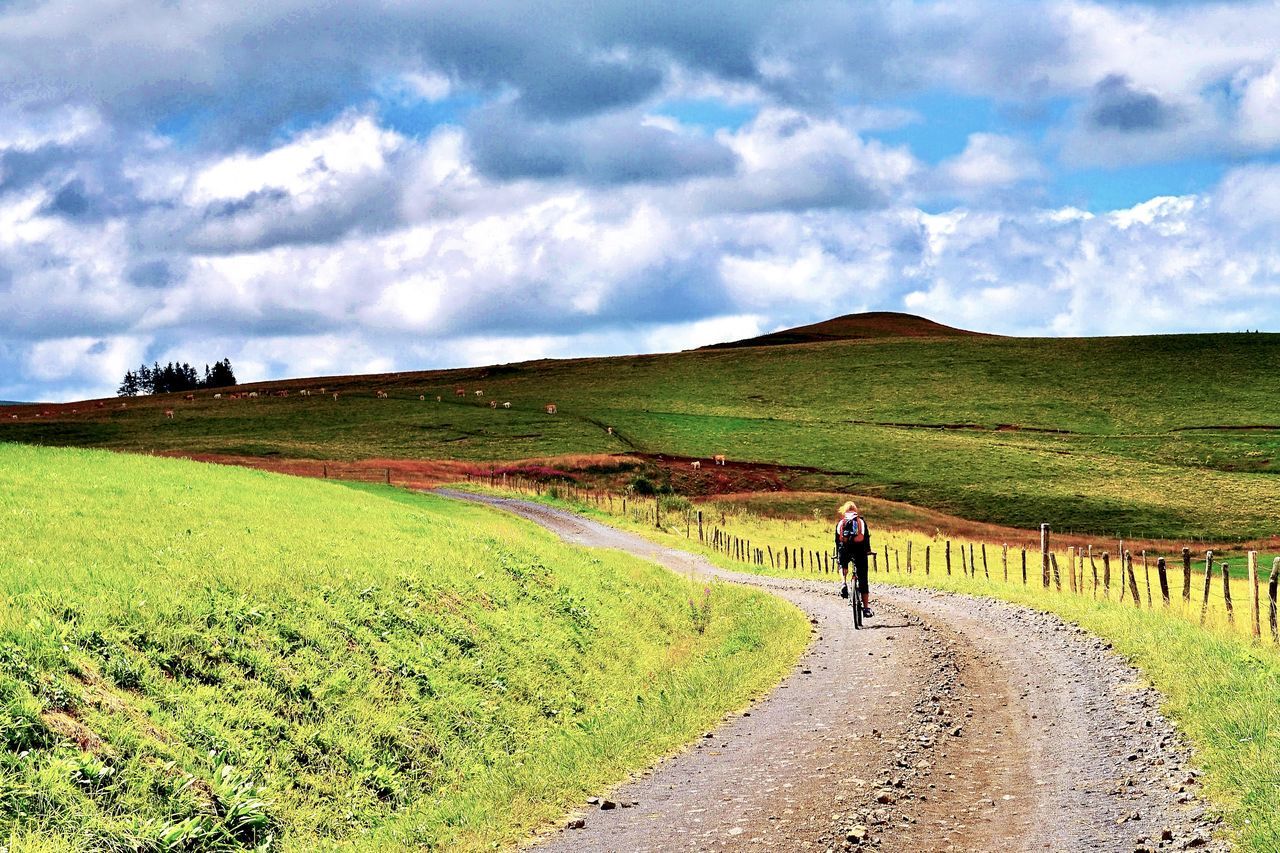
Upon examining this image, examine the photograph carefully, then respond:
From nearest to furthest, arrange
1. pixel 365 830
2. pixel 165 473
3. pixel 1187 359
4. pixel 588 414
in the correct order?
pixel 365 830
pixel 165 473
pixel 588 414
pixel 1187 359

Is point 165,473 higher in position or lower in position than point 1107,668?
higher

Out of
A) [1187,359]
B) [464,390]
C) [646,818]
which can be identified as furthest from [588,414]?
[646,818]

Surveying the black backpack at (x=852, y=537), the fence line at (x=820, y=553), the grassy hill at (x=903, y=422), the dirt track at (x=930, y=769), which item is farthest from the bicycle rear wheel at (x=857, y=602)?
the grassy hill at (x=903, y=422)

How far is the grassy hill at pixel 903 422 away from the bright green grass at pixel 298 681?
6051cm

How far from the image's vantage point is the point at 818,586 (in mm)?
39406

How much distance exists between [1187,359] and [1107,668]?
13468 centimetres

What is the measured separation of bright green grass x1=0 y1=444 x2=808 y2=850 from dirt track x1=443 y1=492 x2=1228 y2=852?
1123mm

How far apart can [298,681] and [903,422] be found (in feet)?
345

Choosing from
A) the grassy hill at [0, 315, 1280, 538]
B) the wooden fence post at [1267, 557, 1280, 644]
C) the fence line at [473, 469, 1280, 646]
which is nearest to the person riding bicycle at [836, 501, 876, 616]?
the wooden fence post at [1267, 557, 1280, 644]

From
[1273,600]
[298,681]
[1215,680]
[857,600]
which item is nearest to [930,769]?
[1215,680]

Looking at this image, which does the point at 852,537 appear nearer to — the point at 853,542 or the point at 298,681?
the point at 853,542

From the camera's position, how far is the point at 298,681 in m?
14.6

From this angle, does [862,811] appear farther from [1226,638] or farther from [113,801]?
[1226,638]

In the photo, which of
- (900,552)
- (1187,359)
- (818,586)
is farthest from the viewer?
(1187,359)
